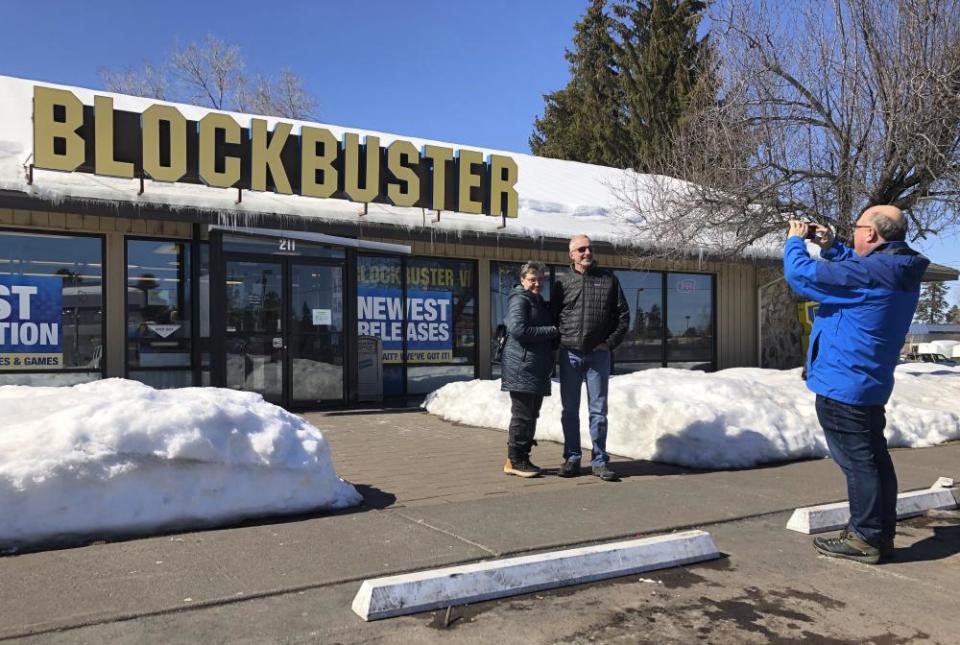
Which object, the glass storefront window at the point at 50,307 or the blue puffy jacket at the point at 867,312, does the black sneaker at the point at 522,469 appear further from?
the glass storefront window at the point at 50,307

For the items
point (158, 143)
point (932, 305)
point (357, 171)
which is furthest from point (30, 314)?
point (932, 305)

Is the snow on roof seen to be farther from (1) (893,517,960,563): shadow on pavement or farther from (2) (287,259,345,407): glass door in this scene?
(1) (893,517,960,563): shadow on pavement

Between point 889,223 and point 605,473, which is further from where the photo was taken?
point 605,473

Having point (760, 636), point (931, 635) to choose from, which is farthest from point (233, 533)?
point (931, 635)

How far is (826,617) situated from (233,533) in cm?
315

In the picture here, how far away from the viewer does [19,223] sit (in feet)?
31.0

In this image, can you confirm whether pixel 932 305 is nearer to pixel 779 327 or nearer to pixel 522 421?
pixel 779 327

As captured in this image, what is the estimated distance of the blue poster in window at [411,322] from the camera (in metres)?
12.2

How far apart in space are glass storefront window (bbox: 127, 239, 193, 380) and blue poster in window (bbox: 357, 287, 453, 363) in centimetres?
263

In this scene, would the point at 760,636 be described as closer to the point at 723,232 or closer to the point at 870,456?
the point at 870,456

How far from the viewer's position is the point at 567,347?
6.06 m

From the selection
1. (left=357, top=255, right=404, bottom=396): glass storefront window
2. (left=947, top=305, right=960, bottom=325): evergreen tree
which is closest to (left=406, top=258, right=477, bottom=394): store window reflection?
(left=357, top=255, right=404, bottom=396): glass storefront window

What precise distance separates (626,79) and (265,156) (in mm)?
26370

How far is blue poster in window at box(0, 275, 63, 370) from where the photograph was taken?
9.44 metres
